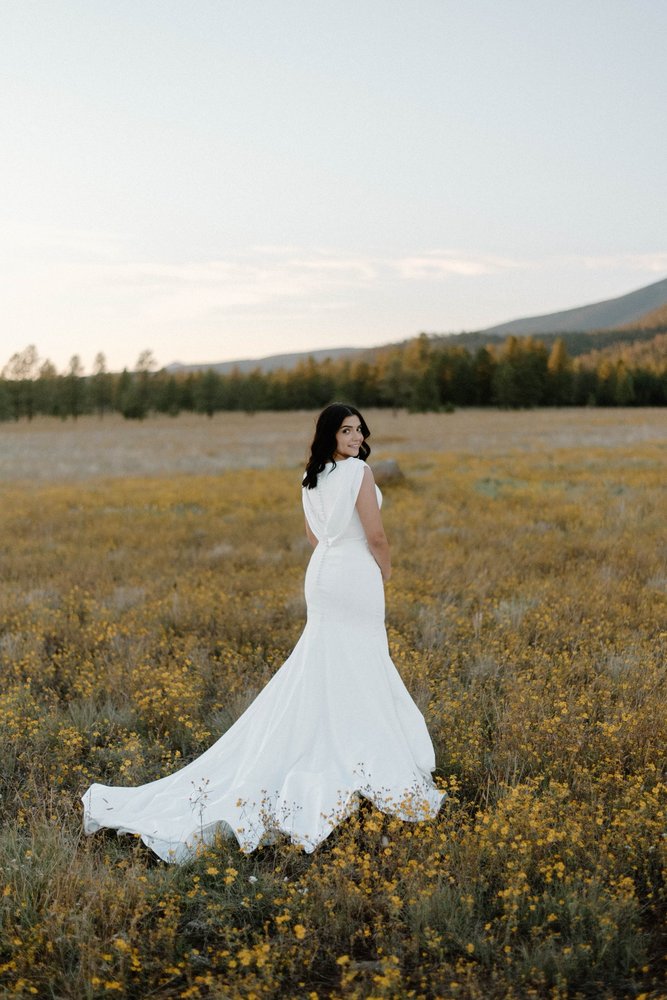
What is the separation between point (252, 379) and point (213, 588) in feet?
288

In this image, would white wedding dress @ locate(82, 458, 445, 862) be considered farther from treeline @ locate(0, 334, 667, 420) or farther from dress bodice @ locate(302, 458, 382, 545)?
treeline @ locate(0, 334, 667, 420)

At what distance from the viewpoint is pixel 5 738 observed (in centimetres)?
541

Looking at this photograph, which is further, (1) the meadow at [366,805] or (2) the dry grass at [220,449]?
(2) the dry grass at [220,449]

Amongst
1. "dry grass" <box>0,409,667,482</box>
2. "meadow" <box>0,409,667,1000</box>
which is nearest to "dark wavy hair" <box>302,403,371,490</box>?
"meadow" <box>0,409,667,1000</box>

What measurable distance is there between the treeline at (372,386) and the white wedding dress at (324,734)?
260ft

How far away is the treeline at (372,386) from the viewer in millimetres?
86625

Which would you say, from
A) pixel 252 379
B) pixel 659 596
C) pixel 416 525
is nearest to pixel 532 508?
pixel 416 525

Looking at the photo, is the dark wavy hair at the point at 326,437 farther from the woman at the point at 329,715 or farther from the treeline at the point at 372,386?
the treeline at the point at 372,386

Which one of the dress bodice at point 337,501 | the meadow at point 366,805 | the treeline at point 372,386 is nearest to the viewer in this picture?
the meadow at point 366,805

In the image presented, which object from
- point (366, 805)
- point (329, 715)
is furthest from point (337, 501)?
point (366, 805)

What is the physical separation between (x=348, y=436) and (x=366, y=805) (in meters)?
2.30

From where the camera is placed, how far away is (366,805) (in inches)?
183

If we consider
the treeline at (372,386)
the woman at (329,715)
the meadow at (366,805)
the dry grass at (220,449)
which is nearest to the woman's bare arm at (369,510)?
the woman at (329,715)

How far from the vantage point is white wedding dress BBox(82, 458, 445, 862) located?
14.5ft
